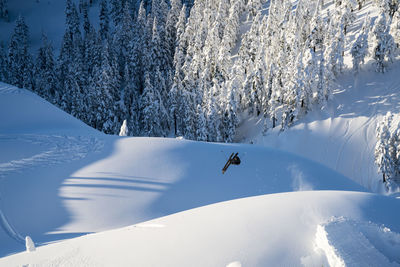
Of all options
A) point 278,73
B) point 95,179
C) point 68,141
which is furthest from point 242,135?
point 95,179

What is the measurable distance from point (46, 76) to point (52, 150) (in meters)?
42.2

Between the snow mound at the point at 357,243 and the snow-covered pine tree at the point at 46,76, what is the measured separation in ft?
166

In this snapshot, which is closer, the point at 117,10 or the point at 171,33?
the point at 171,33

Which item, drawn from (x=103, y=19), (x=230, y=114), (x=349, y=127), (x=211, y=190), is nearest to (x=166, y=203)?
(x=211, y=190)

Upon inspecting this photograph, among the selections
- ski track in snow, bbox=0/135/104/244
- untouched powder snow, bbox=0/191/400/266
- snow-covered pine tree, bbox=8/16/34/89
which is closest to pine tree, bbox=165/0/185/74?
snow-covered pine tree, bbox=8/16/34/89

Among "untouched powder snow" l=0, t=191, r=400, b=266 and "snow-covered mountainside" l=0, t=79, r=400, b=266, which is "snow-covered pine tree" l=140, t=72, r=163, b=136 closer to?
"snow-covered mountainside" l=0, t=79, r=400, b=266

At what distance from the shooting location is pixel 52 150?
47.1 feet

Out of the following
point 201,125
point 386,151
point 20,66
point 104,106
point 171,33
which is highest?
point 171,33

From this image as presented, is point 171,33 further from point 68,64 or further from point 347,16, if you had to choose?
point 347,16

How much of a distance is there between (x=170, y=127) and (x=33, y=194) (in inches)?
1217

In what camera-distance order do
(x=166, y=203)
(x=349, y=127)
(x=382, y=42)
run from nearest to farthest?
1. (x=166, y=203)
2. (x=349, y=127)
3. (x=382, y=42)

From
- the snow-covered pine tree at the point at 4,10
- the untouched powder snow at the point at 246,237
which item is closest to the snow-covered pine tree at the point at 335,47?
the untouched powder snow at the point at 246,237

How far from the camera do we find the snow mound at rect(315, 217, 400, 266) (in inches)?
145

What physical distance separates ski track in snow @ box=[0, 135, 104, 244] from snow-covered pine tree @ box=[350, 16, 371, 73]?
30.1m
